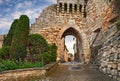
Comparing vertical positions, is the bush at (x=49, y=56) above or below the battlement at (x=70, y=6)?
below

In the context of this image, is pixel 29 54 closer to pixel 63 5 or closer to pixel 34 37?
pixel 34 37

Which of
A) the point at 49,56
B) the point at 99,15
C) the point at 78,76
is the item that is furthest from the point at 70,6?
the point at 78,76

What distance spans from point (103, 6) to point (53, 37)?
586 centimetres

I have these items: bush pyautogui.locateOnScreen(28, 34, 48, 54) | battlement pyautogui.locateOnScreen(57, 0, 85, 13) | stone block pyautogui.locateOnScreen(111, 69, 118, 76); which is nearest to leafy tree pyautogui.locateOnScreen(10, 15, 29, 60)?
bush pyautogui.locateOnScreen(28, 34, 48, 54)

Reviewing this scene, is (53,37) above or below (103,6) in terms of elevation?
A: below

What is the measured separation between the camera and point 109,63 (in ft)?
27.7

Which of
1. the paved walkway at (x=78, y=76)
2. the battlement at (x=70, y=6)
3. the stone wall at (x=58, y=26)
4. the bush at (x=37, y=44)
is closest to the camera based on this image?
the paved walkway at (x=78, y=76)

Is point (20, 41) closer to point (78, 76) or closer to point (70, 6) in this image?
point (78, 76)

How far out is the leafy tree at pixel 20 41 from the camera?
14.1 m

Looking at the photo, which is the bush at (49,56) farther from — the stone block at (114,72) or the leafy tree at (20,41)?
the stone block at (114,72)

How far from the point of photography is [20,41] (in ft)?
47.5

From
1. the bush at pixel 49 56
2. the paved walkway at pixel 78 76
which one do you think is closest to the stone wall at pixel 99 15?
the bush at pixel 49 56

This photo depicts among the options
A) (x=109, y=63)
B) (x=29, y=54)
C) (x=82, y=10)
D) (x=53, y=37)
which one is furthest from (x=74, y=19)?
(x=109, y=63)

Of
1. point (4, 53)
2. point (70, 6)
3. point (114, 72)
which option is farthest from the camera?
point (70, 6)
